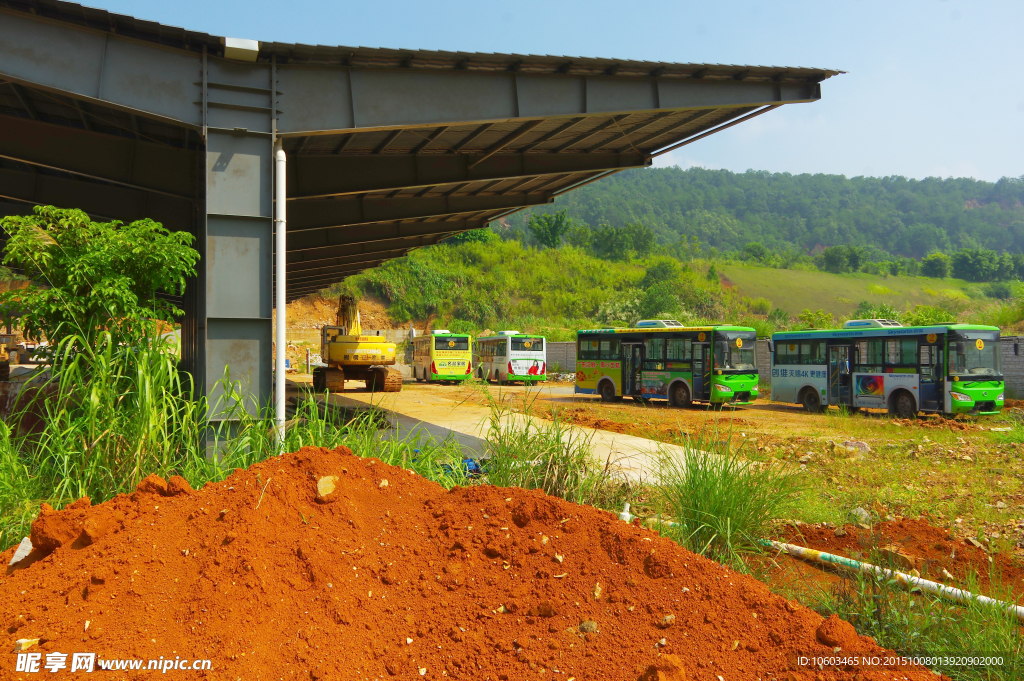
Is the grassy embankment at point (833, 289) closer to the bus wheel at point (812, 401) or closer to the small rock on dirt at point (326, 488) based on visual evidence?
the bus wheel at point (812, 401)

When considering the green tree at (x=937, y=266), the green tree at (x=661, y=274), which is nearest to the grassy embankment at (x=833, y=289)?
the green tree at (x=937, y=266)

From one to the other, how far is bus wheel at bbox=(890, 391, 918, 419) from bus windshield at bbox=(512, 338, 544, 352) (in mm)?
20348

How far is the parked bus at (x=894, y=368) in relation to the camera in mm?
17844

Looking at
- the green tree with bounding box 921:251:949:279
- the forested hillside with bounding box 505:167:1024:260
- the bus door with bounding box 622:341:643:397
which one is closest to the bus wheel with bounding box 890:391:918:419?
the bus door with bounding box 622:341:643:397

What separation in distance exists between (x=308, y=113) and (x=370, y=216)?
782cm

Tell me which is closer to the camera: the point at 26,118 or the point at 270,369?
the point at 270,369

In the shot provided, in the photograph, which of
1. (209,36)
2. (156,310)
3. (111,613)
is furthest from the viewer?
(209,36)

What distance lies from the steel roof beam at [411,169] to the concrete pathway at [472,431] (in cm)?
420

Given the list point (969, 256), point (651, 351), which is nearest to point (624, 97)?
point (651, 351)

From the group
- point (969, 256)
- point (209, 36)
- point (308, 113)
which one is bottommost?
point (308, 113)

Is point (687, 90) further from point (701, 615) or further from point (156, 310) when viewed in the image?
point (701, 615)

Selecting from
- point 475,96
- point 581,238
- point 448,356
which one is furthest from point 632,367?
point 581,238

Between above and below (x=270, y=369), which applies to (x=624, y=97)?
above

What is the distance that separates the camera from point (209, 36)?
320 inches
